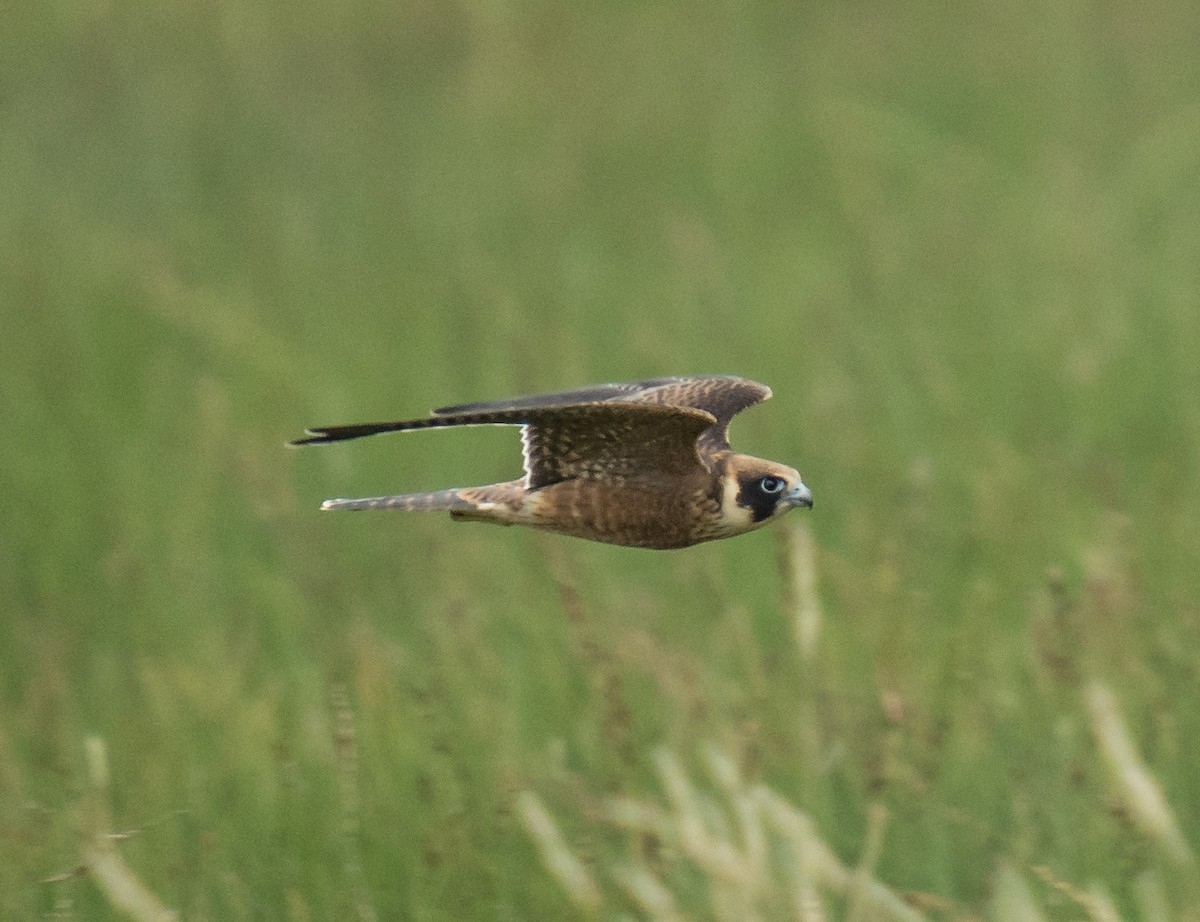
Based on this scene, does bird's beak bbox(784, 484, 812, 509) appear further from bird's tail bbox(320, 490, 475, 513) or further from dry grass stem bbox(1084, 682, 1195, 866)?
dry grass stem bbox(1084, 682, 1195, 866)

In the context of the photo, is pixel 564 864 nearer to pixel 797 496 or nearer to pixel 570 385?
pixel 797 496

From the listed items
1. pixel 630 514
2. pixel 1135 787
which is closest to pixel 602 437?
pixel 630 514

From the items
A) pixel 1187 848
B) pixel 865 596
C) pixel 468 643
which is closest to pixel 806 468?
pixel 865 596

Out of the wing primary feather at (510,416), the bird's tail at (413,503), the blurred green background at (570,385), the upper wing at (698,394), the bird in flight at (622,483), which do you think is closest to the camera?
the wing primary feather at (510,416)

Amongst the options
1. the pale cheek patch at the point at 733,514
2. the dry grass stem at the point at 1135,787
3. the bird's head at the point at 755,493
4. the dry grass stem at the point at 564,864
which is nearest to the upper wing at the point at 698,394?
the bird's head at the point at 755,493

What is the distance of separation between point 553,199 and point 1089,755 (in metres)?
4.51

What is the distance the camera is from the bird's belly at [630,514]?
133 inches

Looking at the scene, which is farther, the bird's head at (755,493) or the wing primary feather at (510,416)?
the bird's head at (755,493)

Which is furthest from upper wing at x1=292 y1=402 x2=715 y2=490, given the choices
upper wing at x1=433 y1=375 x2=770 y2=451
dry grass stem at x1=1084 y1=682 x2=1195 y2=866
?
dry grass stem at x1=1084 y1=682 x2=1195 y2=866

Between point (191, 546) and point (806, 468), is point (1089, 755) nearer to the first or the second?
point (806, 468)

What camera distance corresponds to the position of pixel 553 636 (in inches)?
215

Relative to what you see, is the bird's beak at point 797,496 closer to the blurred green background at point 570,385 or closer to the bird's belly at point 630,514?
the bird's belly at point 630,514

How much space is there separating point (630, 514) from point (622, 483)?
78 millimetres

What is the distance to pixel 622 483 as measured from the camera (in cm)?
346
